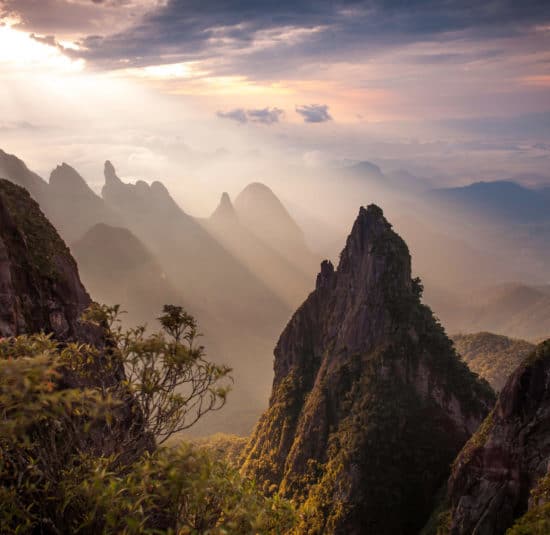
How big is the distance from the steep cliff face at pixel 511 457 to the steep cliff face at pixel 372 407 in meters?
15.6

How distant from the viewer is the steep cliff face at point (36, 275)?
3294cm

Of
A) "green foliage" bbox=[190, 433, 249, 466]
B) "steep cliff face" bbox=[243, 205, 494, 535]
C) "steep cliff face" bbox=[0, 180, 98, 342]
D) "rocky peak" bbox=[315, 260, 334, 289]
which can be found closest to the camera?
"steep cliff face" bbox=[0, 180, 98, 342]

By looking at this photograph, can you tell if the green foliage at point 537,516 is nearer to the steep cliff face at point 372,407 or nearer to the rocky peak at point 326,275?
the steep cliff face at point 372,407

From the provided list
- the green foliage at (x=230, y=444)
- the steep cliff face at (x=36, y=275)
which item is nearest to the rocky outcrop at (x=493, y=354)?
the green foliage at (x=230, y=444)

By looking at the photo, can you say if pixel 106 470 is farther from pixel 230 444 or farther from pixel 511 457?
pixel 230 444

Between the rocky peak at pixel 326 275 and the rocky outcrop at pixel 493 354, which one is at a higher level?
the rocky peak at pixel 326 275

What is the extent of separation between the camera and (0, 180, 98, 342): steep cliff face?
3294 cm

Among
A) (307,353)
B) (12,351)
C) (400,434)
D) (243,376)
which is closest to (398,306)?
(400,434)

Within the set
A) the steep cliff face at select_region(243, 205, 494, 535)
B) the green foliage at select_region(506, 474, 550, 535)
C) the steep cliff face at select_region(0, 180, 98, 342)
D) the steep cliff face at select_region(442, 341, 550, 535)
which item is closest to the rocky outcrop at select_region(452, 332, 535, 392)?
the steep cliff face at select_region(243, 205, 494, 535)

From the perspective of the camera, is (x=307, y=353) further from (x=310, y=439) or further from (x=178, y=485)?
(x=178, y=485)

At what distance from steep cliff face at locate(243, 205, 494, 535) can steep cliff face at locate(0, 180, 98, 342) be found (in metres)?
36.0

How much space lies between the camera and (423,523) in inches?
1924

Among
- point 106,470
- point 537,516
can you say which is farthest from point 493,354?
point 106,470

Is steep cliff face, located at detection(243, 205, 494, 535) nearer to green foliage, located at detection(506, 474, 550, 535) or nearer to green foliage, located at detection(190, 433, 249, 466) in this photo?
green foliage, located at detection(190, 433, 249, 466)
